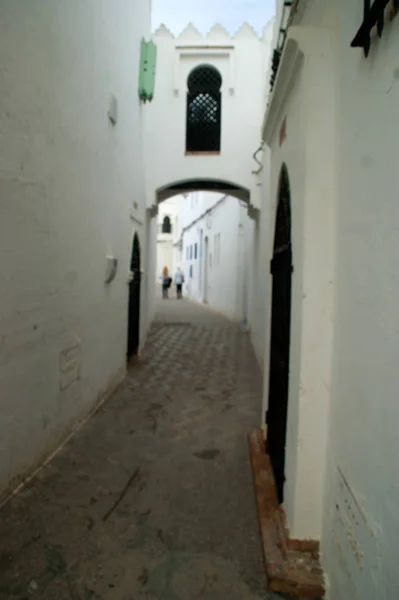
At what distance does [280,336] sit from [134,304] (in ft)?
17.6

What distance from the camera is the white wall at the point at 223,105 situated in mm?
8961

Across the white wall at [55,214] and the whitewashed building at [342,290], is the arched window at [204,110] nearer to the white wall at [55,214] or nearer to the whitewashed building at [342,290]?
the white wall at [55,214]

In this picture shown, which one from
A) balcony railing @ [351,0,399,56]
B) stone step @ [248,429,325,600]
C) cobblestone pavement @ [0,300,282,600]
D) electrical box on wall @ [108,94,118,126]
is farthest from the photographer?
electrical box on wall @ [108,94,118,126]

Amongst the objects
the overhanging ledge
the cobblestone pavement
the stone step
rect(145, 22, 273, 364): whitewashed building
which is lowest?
the cobblestone pavement

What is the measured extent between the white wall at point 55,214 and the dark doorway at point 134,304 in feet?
5.18

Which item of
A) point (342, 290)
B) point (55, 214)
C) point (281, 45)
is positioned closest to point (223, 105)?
point (281, 45)

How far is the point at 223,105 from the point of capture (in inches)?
355

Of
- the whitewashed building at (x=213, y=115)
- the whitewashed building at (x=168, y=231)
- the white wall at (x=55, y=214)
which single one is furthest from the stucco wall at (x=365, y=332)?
the whitewashed building at (x=168, y=231)

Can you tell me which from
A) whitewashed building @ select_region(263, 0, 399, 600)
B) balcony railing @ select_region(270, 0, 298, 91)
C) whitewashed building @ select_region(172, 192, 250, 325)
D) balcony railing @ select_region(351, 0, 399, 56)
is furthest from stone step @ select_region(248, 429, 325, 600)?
whitewashed building @ select_region(172, 192, 250, 325)

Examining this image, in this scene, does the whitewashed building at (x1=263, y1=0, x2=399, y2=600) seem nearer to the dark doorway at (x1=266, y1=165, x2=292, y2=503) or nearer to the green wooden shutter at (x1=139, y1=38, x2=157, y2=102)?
the dark doorway at (x1=266, y1=165, x2=292, y2=503)

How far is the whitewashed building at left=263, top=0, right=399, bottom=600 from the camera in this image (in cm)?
148

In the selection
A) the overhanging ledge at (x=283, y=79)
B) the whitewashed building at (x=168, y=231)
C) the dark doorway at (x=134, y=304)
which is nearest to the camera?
the overhanging ledge at (x=283, y=79)

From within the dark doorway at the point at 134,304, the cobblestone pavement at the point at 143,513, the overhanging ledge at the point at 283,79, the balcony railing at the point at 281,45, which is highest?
the balcony railing at the point at 281,45

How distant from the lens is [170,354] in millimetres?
9078
